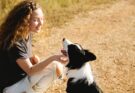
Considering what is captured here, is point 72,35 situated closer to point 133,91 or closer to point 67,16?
point 67,16

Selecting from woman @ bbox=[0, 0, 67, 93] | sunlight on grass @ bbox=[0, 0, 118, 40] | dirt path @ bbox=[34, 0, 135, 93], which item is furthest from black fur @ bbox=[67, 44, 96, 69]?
sunlight on grass @ bbox=[0, 0, 118, 40]

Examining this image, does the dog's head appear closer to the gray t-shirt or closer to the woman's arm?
the woman's arm

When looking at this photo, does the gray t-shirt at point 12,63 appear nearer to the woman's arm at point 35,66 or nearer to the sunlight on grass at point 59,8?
the woman's arm at point 35,66

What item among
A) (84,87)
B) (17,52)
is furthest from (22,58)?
(84,87)

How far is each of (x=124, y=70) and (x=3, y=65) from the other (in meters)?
2.24

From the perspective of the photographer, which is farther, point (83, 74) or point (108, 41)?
point (108, 41)

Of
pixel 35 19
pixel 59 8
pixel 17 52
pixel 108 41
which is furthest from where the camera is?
pixel 59 8

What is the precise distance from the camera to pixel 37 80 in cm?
388

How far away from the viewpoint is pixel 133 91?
4.92 meters

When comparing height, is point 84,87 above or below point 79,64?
below

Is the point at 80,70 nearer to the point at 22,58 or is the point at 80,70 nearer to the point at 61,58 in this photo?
the point at 61,58

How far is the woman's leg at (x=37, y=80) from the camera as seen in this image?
3.83 m

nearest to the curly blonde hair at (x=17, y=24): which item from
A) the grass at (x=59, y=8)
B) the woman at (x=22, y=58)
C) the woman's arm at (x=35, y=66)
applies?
the woman at (x=22, y=58)

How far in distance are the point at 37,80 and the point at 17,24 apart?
592 mm
